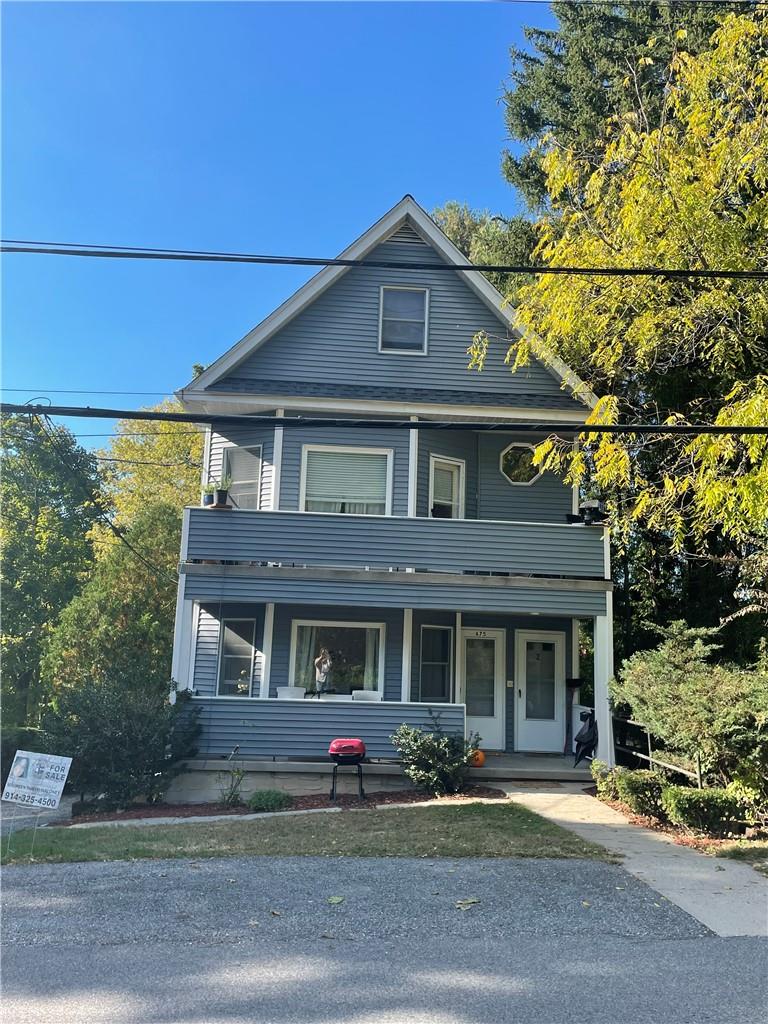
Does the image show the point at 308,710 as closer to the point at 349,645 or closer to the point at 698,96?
the point at 349,645

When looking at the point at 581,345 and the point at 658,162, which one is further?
the point at 581,345

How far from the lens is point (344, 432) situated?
14.8 m

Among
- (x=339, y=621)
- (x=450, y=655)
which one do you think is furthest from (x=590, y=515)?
(x=339, y=621)

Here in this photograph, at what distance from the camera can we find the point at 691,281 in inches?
483

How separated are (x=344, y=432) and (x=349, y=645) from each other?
4.01m

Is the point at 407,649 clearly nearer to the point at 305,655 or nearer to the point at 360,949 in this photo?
the point at 305,655

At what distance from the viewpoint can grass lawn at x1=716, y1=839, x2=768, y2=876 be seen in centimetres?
839

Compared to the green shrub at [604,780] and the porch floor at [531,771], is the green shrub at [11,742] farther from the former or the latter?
the green shrub at [604,780]

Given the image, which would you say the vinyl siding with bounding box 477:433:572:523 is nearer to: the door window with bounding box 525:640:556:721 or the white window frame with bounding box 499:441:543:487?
the white window frame with bounding box 499:441:543:487

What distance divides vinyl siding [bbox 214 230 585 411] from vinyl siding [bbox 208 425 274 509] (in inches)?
44.6

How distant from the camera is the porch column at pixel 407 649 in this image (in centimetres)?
1394

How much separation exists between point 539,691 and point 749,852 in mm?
6853

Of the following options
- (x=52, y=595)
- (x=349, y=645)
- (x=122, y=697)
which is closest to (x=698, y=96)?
(x=349, y=645)

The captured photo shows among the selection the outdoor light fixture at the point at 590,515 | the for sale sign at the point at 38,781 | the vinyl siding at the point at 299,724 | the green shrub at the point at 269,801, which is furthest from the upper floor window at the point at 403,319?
the for sale sign at the point at 38,781
